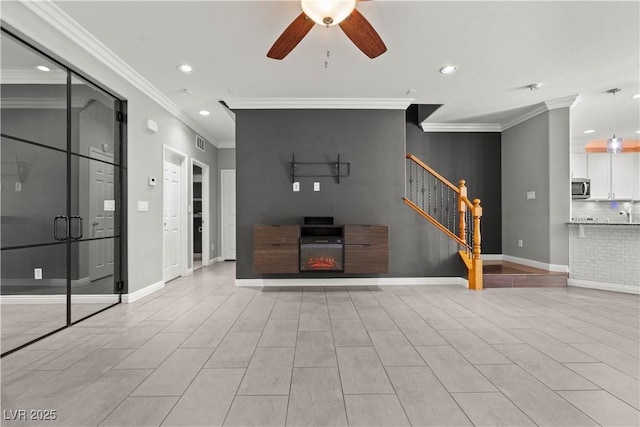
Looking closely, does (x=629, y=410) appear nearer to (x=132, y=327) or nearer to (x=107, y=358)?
(x=107, y=358)

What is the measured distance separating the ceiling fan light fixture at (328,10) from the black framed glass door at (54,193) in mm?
2854

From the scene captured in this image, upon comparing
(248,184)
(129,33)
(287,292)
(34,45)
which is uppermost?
(129,33)

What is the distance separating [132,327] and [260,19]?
10.5ft

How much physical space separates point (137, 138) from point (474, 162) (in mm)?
6232

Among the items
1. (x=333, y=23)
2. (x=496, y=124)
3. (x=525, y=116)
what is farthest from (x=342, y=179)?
(x=496, y=124)

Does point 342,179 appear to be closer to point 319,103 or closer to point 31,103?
point 319,103

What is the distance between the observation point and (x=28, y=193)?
152 inches

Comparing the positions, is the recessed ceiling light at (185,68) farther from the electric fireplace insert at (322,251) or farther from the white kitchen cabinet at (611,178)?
the white kitchen cabinet at (611,178)

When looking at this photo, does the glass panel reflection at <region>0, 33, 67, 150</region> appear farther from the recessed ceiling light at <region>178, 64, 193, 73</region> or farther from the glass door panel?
the recessed ceiling light at <region>178, 64, 193, 73</region>

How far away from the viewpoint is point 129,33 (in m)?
3.05

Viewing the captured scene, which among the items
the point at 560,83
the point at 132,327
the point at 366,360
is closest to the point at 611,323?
the point at 366,360

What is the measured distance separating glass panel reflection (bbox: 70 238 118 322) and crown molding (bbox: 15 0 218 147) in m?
2.07

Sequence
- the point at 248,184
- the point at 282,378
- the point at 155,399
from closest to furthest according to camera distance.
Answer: the point at 155,399 < the point at 282,378 < the point at 248,184

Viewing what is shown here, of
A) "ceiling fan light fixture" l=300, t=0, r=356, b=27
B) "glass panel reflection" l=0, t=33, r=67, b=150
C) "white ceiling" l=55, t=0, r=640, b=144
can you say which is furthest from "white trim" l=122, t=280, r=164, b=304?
"ceiling fan light fixture" l=300, t=0, r=356, b=27
